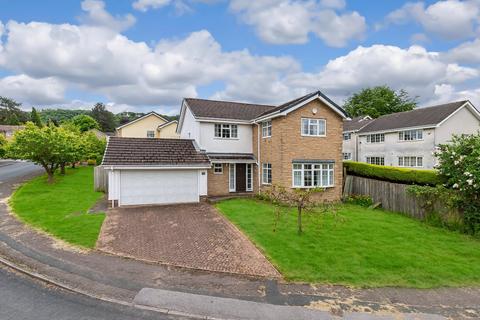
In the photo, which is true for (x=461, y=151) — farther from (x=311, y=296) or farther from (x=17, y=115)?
(x=17, y=115)

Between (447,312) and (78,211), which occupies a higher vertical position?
(78,211)

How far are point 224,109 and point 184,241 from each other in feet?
45.4

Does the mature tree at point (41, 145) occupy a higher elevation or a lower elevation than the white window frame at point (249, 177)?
higher

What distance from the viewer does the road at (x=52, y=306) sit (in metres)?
6.20

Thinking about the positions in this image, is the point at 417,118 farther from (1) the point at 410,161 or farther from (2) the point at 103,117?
(2) the point at 103,117

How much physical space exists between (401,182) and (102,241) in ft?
54.1

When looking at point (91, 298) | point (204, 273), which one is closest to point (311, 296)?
point (204, 273)

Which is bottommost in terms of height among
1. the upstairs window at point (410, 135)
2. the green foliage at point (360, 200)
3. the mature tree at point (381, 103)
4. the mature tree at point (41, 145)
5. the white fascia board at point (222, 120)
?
the green foliage at point (360, 200)

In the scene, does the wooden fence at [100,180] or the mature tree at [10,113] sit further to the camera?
the mature tree at [10,113]

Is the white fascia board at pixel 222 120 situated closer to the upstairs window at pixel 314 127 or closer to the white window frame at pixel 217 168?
the white window frame at pixel 217 168

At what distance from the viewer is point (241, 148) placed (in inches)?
866

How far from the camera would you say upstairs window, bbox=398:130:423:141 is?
28.4 meters

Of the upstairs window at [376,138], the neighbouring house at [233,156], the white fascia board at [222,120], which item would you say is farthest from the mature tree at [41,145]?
the upstairs window at [376,138]

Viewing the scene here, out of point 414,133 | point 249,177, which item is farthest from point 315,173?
point 414,133
